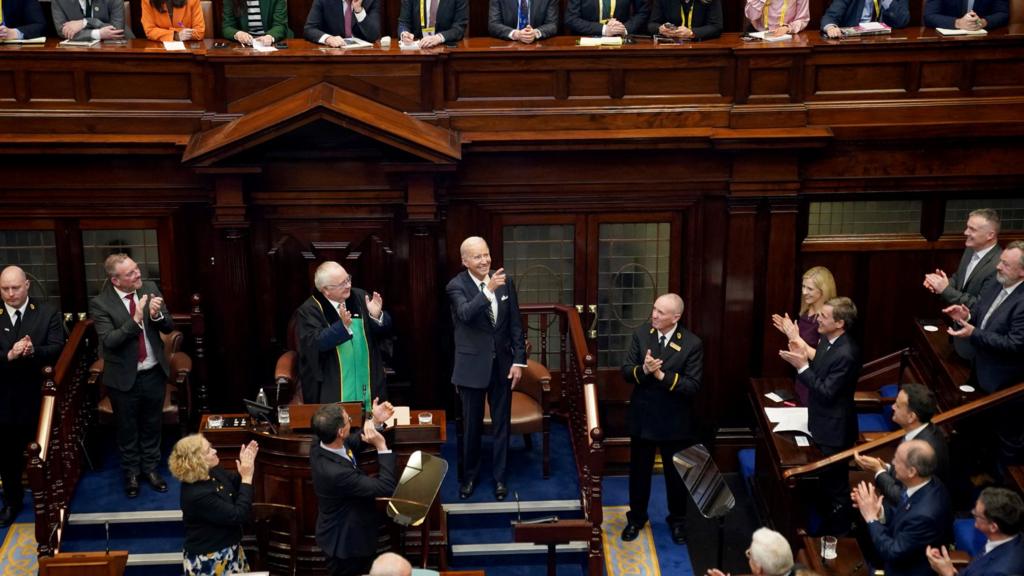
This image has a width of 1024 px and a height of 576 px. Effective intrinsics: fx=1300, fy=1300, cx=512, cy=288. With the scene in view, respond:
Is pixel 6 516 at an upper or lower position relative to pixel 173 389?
lower

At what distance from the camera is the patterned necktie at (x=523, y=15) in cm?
1005

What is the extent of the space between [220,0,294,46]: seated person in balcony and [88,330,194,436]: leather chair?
2.46m

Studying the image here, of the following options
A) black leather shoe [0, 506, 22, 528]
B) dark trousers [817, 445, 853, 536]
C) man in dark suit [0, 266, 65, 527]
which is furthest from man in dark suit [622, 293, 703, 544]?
black leather shoe [0, 506, 22, 528]

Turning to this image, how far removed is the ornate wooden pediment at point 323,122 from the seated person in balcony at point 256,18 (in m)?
1.19

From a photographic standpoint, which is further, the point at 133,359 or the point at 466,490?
the point at 466,490

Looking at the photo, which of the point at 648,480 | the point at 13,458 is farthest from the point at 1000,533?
the point at 13,458

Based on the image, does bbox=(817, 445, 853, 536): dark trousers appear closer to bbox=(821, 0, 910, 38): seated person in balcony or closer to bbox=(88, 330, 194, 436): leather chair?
bbox=(821, 0, 910, 38): seated person in balcony

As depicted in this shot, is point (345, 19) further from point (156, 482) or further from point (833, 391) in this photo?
point (833, 391)

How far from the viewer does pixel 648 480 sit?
30.2ft

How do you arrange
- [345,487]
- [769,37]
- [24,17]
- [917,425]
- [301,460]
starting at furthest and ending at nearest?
[24,17] < [769,37] < [301,460] < [917,425] < [345,487]

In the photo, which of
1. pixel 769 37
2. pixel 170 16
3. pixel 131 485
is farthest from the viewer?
pixel 170 16

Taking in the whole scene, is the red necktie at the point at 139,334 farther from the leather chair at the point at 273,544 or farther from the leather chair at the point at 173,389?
the leather chair at the point at 273,544

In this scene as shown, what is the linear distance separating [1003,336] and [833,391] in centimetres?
111

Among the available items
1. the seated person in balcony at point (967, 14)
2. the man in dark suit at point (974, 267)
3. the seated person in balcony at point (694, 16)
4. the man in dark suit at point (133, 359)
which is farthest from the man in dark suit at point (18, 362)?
the seated person in balcony at point (967, 14)
